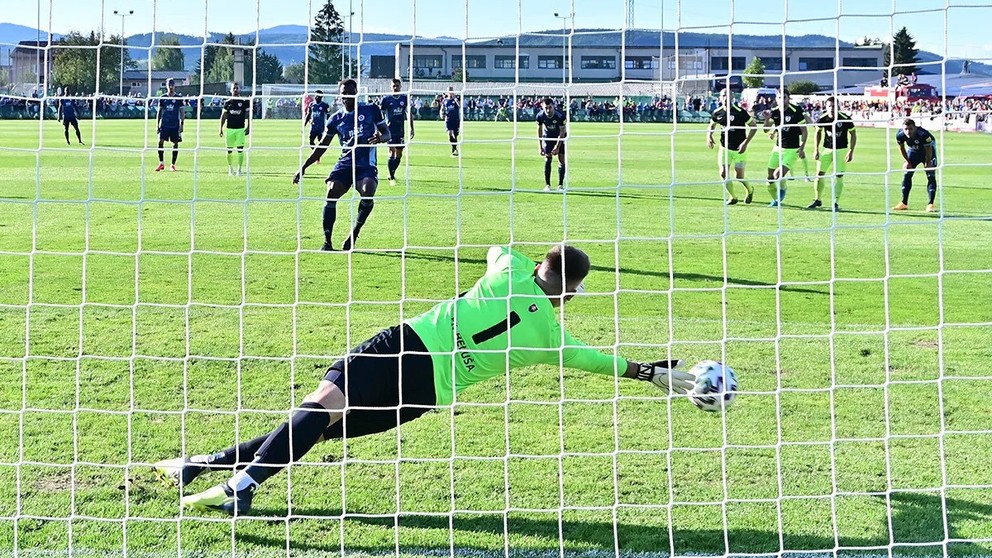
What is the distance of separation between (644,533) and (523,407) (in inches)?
78.5

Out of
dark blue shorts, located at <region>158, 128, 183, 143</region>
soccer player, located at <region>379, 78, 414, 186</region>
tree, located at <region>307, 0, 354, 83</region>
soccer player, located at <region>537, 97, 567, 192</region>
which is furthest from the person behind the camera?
dark blue shorts, located at <region>158, 128, 183, 143</region>

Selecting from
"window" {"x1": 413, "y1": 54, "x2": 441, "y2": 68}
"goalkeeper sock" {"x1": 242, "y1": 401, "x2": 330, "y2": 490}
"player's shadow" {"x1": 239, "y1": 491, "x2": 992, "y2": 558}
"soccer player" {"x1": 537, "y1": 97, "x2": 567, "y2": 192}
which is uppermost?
"soccer player" {"x1": 537, "y1": 97, "x2": 567, "y2": 192}

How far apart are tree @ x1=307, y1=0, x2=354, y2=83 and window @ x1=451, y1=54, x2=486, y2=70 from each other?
0.61 m

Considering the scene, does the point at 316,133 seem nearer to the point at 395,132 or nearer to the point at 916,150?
the point at 395,132

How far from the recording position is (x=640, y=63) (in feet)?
22.1

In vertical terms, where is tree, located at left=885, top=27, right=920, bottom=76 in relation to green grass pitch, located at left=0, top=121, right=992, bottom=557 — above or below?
above

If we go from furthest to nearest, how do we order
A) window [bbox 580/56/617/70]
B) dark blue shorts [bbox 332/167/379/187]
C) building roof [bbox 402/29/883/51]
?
1. dark blue shorts [bbox 332/167/379/187]
2. window [bbox 580/56/617/70]
3. building roof [bbox 402/29/883/51]

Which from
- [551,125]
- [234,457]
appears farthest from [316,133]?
[234,457]

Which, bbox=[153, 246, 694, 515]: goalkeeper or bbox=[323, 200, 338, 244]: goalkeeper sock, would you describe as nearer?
bbox=[153, 246, 694, 515]: goalkeeper

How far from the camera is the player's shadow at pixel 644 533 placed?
4852 millimetres

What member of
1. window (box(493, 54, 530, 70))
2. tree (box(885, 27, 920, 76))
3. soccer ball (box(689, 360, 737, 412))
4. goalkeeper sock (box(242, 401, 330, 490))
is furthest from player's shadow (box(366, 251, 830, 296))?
goalkeeper sock (box(242, 401, 330, 490))

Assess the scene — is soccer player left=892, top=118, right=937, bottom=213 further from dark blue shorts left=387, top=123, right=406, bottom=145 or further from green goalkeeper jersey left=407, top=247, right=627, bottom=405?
green goalkeeper jersey left=407, top=247, right=627, bottom=405

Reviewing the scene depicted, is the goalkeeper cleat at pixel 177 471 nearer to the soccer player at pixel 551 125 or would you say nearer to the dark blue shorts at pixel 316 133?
the dark blue shorts at pixel 316 133

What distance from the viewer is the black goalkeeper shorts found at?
517 centimetres
